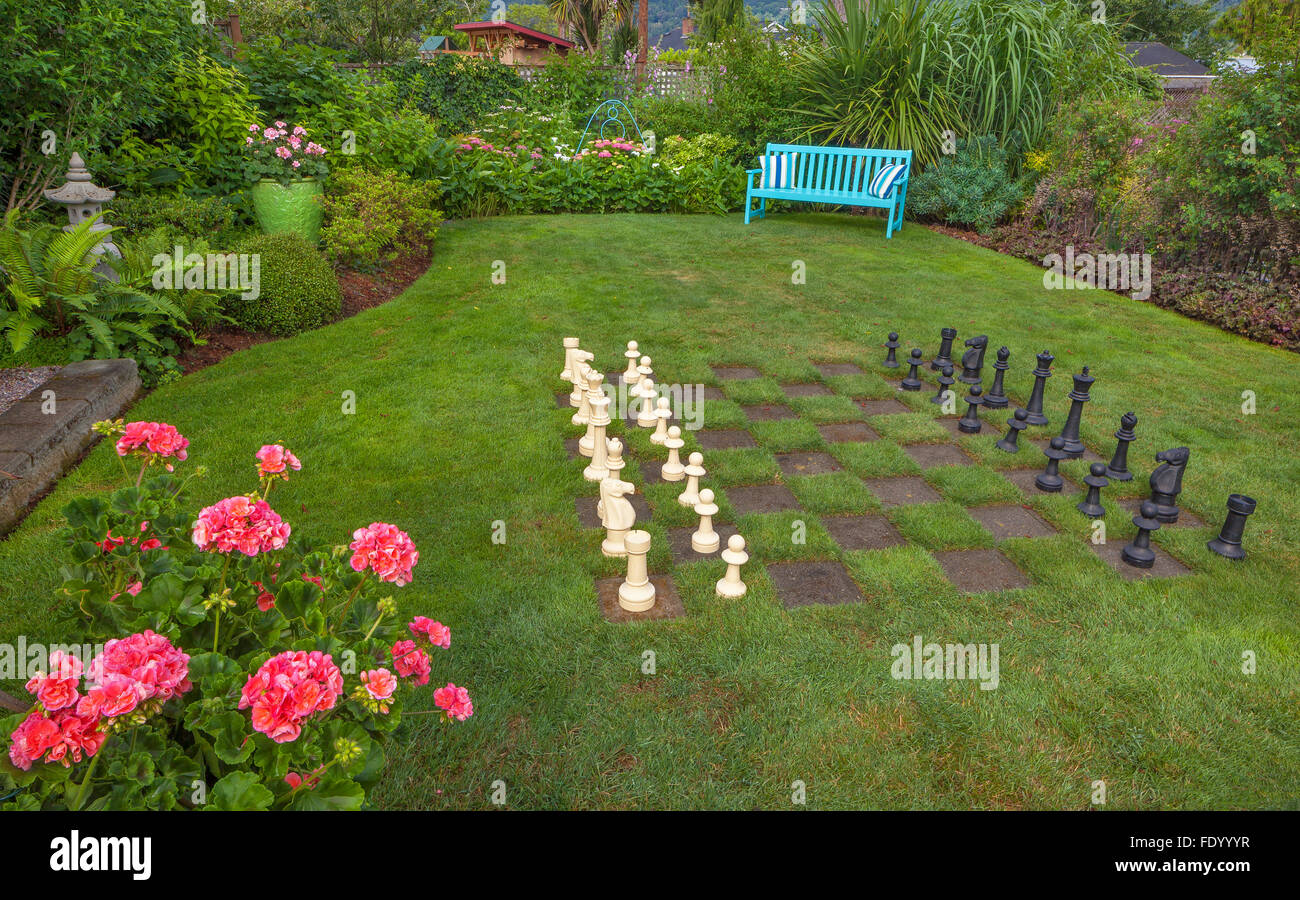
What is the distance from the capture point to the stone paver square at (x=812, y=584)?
3252 millimetres

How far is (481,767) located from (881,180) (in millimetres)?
10350

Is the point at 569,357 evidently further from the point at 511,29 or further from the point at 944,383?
the point at 511,29

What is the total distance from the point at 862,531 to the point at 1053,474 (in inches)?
49.9

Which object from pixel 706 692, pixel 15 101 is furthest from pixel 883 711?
pixel 15 101

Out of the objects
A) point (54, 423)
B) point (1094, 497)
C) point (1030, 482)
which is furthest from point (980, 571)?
point (54, 423)

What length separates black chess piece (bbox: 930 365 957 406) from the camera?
520cm

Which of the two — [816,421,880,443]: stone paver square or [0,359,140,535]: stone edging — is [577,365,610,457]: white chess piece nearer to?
[816,421,880,443]: stone paver square

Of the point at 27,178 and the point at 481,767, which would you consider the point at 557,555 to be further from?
the point at 27,178

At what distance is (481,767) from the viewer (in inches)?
94.7

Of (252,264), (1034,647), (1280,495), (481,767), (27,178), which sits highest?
(27,178)

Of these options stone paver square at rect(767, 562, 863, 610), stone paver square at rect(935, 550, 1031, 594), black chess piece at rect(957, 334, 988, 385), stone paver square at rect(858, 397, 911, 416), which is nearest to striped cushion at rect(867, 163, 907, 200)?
black chess piece at rect(957, 334, 988, 385)

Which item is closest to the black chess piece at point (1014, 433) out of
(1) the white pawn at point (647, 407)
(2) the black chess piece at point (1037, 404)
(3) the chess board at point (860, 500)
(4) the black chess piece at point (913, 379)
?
(3) the chess board at point (860, 500)

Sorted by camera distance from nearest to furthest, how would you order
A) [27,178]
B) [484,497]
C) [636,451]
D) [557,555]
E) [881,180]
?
[557,555]
[484,497]
[636,451]
[27,178]
[881,180]

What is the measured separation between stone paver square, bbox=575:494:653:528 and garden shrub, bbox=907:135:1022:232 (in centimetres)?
909
